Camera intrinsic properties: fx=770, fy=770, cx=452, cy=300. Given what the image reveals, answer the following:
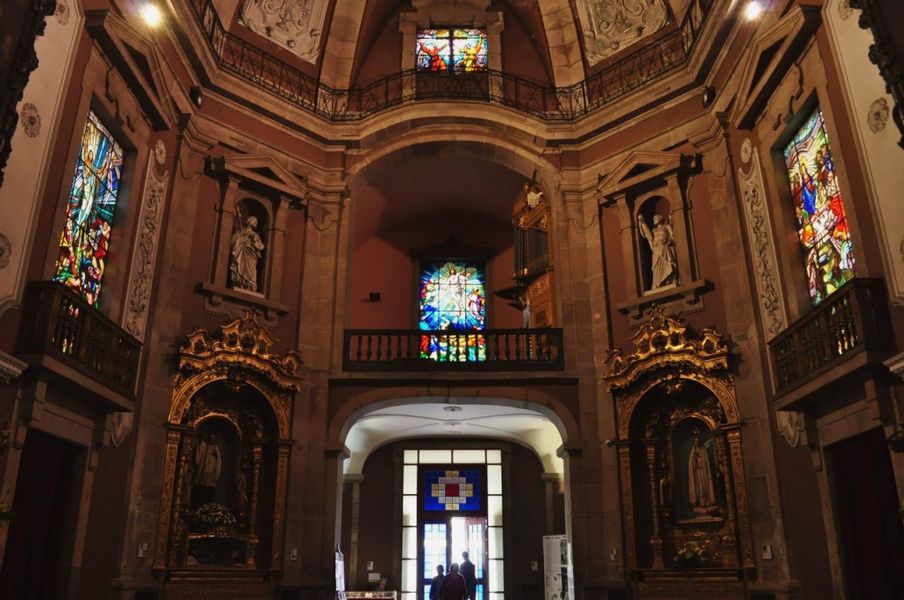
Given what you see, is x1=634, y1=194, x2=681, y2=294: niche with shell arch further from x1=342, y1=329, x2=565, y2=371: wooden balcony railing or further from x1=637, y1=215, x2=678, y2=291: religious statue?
x1=342, y1=329, x2=565, y2=371: wooden balcony railing

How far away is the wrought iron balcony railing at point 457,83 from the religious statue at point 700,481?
640cm

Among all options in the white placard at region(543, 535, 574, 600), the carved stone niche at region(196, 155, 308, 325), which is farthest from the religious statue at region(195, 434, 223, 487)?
the white placard at region(543, 535, 574, 600)

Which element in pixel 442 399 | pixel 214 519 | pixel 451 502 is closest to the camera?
pixel 214 519

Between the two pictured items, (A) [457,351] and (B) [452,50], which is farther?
(B) [452,50]

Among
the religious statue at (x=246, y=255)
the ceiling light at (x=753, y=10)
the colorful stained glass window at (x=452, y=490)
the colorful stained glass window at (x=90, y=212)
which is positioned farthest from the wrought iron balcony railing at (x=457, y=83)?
the colorful stained glass window at (x=452, y=490)

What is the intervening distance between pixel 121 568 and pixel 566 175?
9.71 m

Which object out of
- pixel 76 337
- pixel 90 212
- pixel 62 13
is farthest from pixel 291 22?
pixel 76 337

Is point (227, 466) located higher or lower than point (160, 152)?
lower

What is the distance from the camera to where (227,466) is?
12008mm

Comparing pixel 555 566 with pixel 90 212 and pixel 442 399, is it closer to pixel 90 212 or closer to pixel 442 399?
pixel 442 399

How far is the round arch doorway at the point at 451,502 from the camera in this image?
17.5m

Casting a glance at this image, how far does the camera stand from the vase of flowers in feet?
36.6

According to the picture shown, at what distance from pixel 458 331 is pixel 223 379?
425 centimetres

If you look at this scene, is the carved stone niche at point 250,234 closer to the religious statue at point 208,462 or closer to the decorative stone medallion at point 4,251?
the religious statue at point 208,462
